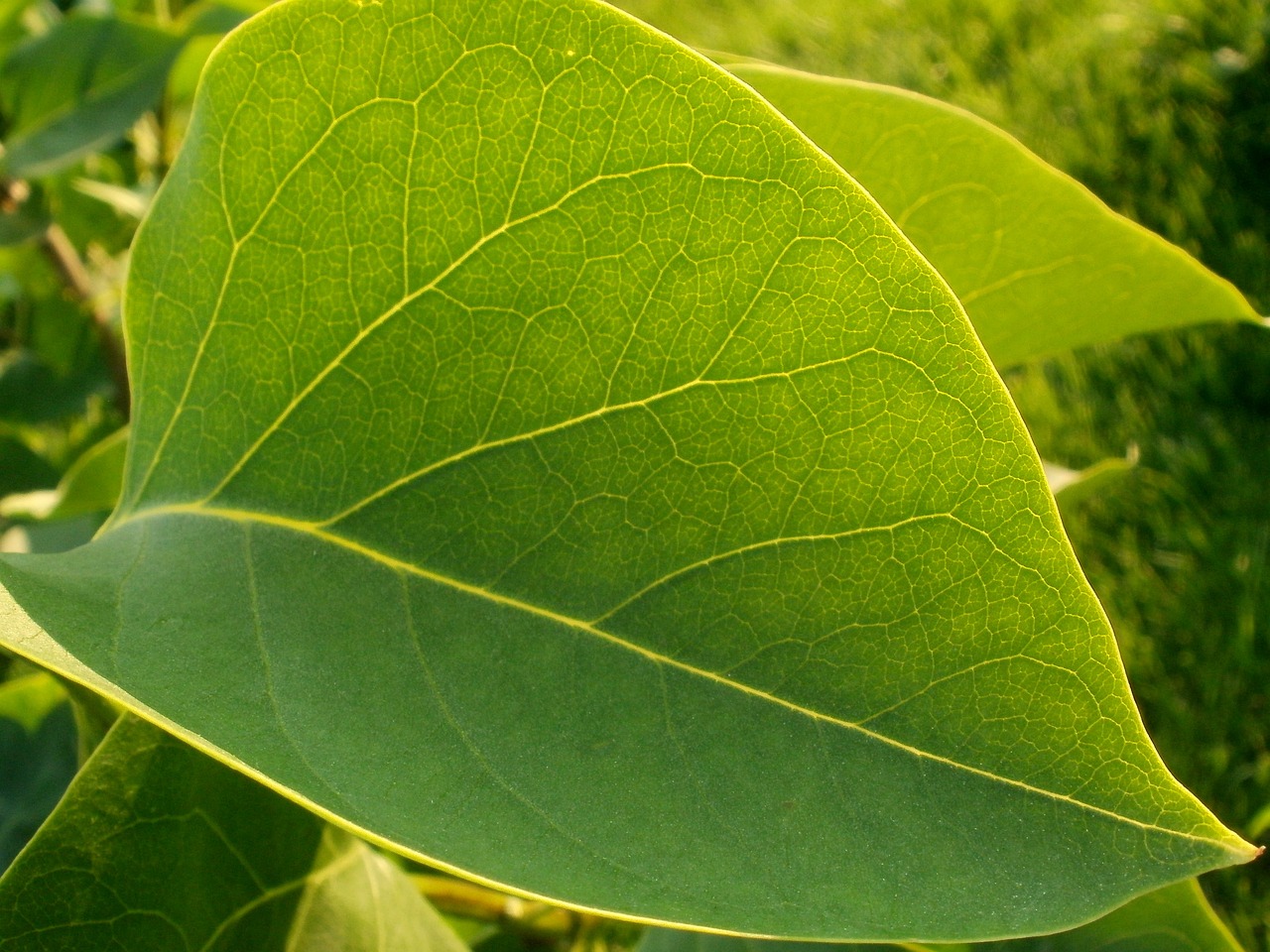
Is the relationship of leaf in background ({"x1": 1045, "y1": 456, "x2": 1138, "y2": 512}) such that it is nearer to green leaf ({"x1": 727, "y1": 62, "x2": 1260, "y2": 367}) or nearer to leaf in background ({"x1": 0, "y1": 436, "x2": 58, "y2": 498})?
green leaf ({"x1": 727, "y1": 62, "x2": 1260, "y2": 367})

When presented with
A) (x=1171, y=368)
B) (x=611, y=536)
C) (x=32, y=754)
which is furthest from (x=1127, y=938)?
(x=1171, y=368)

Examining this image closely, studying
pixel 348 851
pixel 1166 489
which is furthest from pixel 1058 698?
pixel 1166 489

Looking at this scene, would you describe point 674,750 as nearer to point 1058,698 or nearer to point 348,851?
point 1058,698

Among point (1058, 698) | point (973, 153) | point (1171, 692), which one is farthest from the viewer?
point (1171, 692)

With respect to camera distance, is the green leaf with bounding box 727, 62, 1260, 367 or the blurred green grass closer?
the green leaf with bounding box 727, 62, 1260, 367

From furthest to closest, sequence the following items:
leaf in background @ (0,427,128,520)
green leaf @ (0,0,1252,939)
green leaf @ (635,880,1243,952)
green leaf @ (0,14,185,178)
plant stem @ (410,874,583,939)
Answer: green leaf @ (0,14,185,178)
leaf in background @ (0,427,128,520)
plant stem @ (410,874,583,939)
green leaf @ (635,880,1243,952)
green leaf @ (0,0,1252,939)

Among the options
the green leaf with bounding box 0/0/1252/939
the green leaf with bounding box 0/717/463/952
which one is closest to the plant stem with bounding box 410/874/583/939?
the green leaf with bounding box 0/717/463/952
